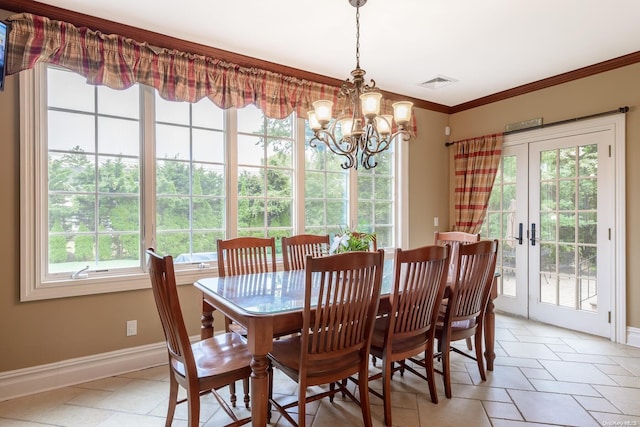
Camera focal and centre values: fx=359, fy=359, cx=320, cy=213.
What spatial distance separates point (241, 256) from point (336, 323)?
1170 mm

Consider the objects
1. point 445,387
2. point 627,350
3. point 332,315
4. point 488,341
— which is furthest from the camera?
point 627,350

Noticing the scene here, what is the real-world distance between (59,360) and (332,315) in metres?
2.10

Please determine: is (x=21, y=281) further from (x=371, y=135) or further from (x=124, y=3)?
(x=371, y=135)

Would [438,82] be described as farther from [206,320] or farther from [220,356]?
[220,356]

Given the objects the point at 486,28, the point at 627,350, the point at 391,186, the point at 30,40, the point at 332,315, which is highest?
the point at 486,28

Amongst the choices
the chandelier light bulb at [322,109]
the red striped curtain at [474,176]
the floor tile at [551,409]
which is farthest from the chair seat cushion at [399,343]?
the red striped curtain at [474,176]

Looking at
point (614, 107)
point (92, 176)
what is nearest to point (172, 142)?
point (92, 176)

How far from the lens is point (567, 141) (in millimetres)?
3664

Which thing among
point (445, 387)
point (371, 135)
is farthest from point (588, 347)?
point (371, 135)

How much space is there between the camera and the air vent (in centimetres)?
374

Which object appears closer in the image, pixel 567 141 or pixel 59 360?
pixel 59 360

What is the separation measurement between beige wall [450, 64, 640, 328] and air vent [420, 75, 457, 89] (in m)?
0.87

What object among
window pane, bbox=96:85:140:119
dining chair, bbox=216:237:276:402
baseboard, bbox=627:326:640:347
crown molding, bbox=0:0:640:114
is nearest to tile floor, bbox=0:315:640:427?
baseboard, bbox=627:326:640:347

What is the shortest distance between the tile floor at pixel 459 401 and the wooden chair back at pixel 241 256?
0.83 meters
